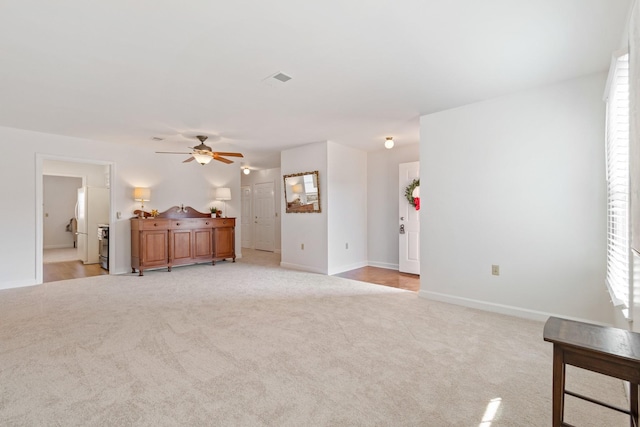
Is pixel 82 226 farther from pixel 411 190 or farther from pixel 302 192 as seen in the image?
pixel 411 190

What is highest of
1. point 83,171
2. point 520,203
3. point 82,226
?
point 83,171

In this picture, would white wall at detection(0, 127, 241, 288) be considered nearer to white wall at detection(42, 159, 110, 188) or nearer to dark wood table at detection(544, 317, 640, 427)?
white wall at detection(42, 159, 110, 188)

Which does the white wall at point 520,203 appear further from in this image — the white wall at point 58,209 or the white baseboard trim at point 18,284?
the white wall at point 58,209

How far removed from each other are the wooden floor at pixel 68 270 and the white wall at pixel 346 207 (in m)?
4.46

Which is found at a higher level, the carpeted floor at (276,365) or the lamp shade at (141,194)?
the lamp shade at (141,194)

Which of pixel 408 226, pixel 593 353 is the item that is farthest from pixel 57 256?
pixel 593 353

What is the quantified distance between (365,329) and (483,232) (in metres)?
1.86

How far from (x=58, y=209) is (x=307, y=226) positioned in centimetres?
874

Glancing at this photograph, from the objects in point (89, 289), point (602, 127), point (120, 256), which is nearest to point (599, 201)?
point (602, 127)

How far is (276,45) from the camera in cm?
233

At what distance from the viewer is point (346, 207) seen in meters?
Answer: 6.01

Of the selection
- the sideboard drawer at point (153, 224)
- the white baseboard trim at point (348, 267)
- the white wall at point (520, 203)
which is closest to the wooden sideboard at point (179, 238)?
the sideboard drawer at point (153, 224)

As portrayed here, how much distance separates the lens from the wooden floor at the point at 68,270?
523 cm

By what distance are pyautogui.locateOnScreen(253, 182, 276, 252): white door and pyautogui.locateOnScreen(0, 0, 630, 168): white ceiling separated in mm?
4782
